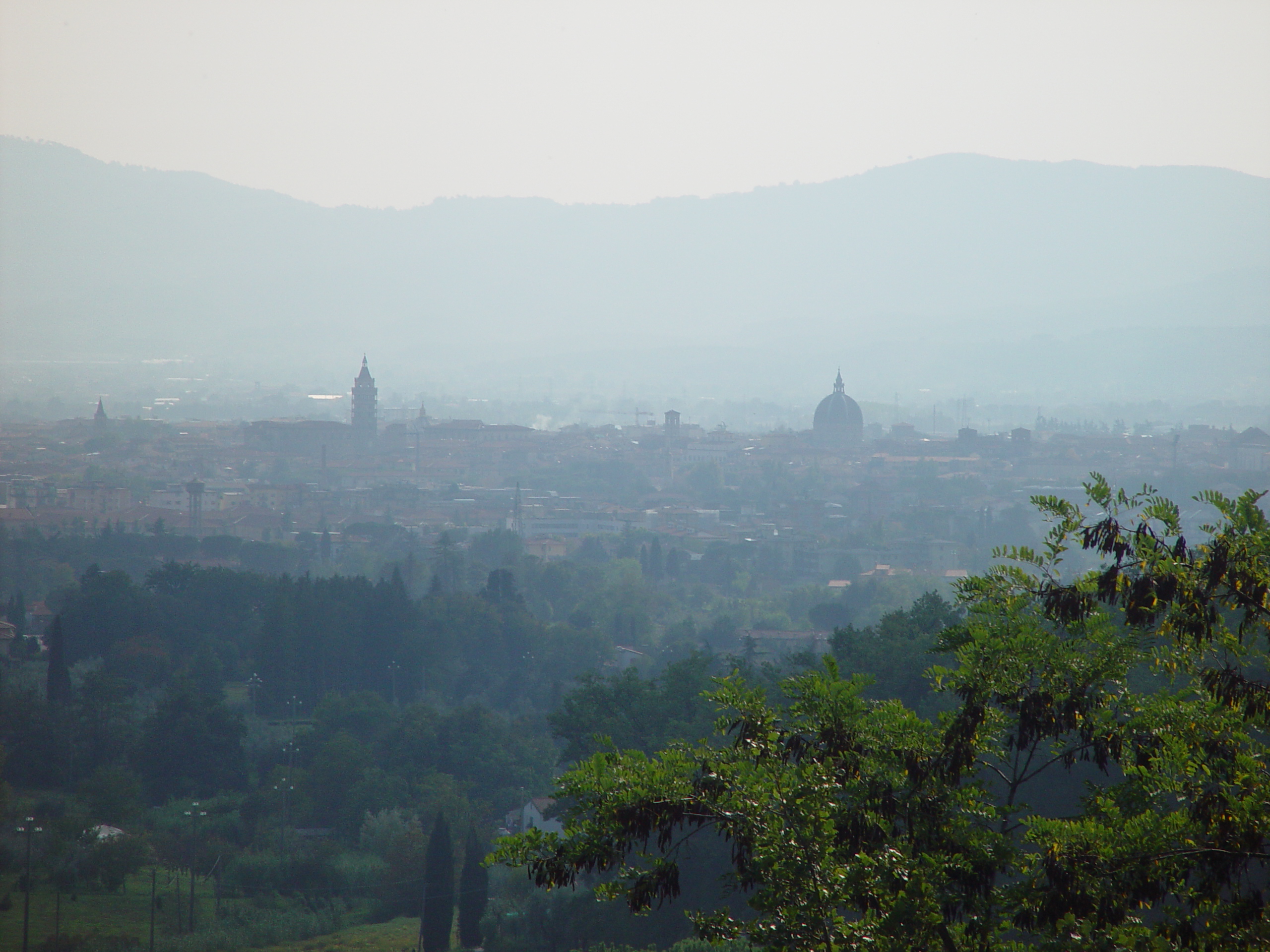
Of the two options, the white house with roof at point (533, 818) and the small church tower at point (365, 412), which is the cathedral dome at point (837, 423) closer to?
the small church tower at point (365, 412)

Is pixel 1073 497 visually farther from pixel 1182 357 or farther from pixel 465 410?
pixel 1182 357

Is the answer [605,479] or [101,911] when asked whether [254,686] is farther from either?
[605,479]

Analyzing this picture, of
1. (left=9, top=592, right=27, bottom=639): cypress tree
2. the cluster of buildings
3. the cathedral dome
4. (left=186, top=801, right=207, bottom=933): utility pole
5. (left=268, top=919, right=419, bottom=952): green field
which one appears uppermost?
the cathedral dome

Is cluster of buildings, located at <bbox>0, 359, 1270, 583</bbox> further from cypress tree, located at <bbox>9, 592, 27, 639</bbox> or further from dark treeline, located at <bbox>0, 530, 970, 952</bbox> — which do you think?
dark treeline, located at <bbox>0, 530, 970, 952</bbox>

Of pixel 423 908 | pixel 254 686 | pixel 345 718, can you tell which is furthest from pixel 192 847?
pixel 254 686

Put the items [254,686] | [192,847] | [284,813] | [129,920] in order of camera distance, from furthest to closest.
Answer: [254,686] → [284,813] → [192,847] → [129,920]

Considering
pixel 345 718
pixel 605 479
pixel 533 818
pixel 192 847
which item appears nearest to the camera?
pixel 192 847

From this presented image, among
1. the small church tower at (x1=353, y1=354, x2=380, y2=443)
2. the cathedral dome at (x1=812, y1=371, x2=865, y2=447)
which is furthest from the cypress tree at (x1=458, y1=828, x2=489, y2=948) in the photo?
the small church tower at (x1=353, y1=354, x2=380, y2=443)

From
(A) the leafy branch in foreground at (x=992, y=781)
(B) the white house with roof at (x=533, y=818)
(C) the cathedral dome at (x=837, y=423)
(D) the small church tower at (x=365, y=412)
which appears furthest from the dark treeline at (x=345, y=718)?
(C) the cathedral dome at (x=837, y=423)

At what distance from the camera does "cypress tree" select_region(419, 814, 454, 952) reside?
49.4 feet

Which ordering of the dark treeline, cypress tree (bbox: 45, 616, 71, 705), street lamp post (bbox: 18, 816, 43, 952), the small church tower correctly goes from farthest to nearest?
1. the small church tower
2. cypress tree (bbox: 45, 616, 71, 705)
3. the dark treeline
4. street lamp post (bbox: 18, 816, 43, 952)

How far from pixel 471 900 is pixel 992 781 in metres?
11.2

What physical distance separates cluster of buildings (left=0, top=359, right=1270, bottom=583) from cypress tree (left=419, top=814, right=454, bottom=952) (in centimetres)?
3236

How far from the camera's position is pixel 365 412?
94875 millimetres
